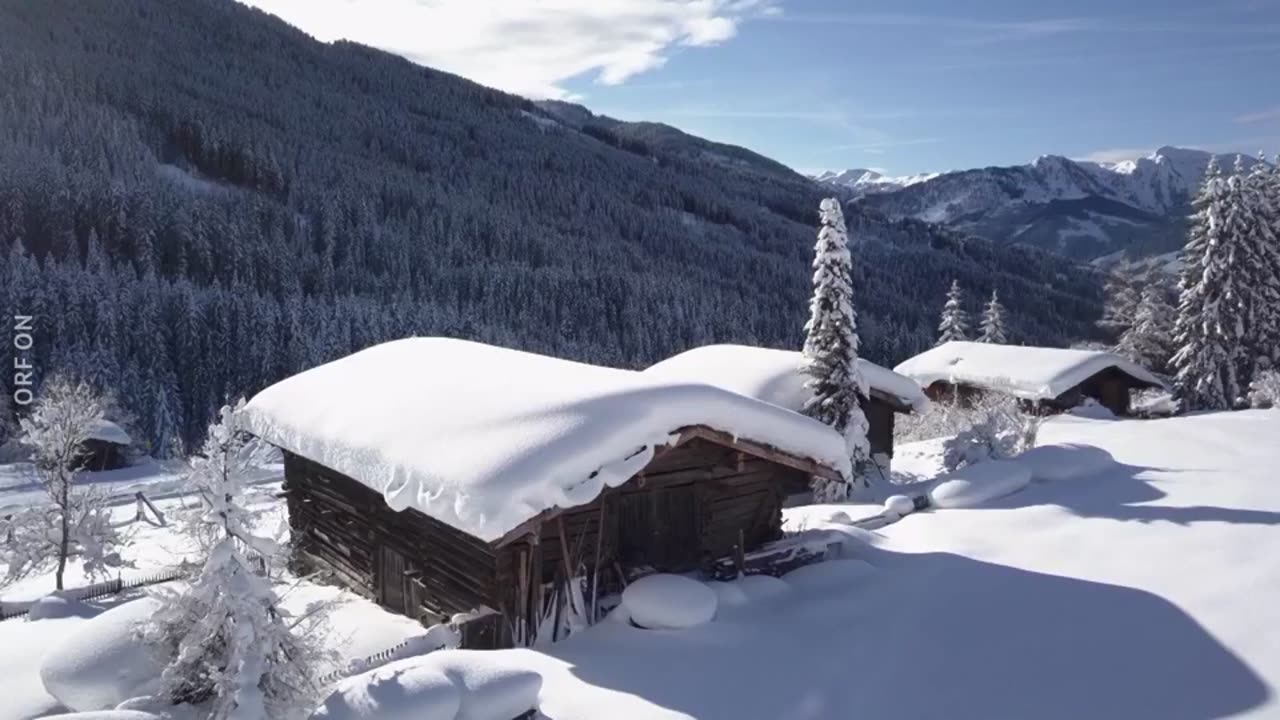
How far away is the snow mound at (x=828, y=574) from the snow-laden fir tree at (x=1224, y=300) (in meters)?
32.3

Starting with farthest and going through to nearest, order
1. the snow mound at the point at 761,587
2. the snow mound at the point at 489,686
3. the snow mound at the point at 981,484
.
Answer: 1. the snow mound at the point at 981,484
2. the snow mound at the point at 761,587
3. the snow mound at the point at 489,686

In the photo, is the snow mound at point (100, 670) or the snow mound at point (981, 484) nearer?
the snow mound at point (100, 670)

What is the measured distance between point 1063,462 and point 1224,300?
2225 centimetres

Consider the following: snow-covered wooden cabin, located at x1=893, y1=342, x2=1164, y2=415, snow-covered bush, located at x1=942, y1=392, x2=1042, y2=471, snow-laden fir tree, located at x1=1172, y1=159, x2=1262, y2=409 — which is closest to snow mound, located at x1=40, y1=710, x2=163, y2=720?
snow-covered bush, located at x1=942, y1=392, x2=1042, y2=471

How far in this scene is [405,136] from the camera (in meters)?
198

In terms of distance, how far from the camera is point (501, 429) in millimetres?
13055

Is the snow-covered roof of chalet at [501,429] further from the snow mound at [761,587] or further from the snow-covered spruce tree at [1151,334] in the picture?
the snow-covered spruce tree at [1151,334]

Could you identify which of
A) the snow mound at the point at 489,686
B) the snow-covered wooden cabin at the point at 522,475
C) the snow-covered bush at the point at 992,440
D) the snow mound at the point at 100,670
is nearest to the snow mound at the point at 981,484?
the snow-covered bush at the point at 992,440

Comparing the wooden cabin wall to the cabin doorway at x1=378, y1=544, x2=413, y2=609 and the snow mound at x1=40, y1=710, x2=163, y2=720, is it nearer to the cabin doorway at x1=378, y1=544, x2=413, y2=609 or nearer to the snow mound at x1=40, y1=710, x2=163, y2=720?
the cabin doorway at x1=378, y1=544, x2=413, y2=609

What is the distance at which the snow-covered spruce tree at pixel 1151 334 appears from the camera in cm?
4734

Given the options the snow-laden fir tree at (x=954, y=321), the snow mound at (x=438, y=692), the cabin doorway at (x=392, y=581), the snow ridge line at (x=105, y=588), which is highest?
the snow-laden fir tree at (x=954, y=321)

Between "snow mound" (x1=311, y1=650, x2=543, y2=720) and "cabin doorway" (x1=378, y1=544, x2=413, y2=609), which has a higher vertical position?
"snow mound" (x1=311, y1=650, x2=543, y2=720)

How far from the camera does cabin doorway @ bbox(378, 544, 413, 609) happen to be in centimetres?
1563

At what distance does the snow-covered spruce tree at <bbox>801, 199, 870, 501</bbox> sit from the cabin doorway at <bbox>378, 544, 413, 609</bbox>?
46.3 ft
